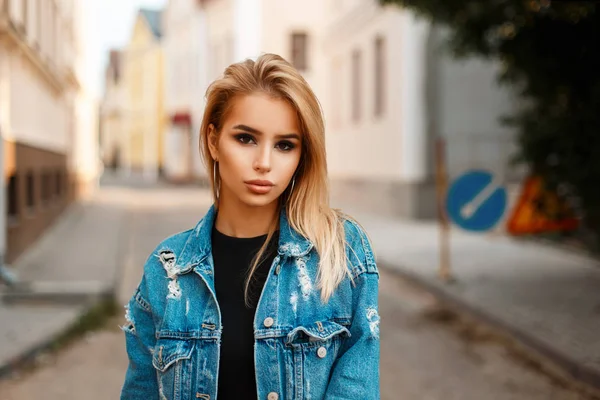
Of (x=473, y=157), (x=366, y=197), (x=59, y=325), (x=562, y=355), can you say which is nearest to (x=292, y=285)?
(x=562, y=355)

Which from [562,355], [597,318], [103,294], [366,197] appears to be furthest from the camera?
[366,197]

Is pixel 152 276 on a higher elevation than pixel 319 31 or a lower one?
lower

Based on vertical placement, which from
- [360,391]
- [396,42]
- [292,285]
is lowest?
[360,391]

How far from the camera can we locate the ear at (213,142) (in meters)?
2.06

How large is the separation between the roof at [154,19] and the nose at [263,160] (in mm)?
51848

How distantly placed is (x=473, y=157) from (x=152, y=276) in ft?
53.6

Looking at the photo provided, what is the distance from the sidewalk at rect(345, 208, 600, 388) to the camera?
6.56 m

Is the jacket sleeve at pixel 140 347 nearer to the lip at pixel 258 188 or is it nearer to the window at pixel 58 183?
the lip at pixel 258 188

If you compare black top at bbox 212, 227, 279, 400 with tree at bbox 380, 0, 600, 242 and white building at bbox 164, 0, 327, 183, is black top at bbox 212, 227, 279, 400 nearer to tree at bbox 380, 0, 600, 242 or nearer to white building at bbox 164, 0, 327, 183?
tree at bbox 380, 0, 600, 242

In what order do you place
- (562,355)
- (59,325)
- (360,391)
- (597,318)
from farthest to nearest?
1. (597,318)
2. (59,325)
3. (562,355)
4. (360,391)

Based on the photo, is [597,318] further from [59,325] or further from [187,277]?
[187,277]

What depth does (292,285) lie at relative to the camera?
1934 mm

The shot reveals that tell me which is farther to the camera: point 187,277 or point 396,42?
point 396,42

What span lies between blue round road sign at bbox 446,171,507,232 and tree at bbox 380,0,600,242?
1.68 ft
